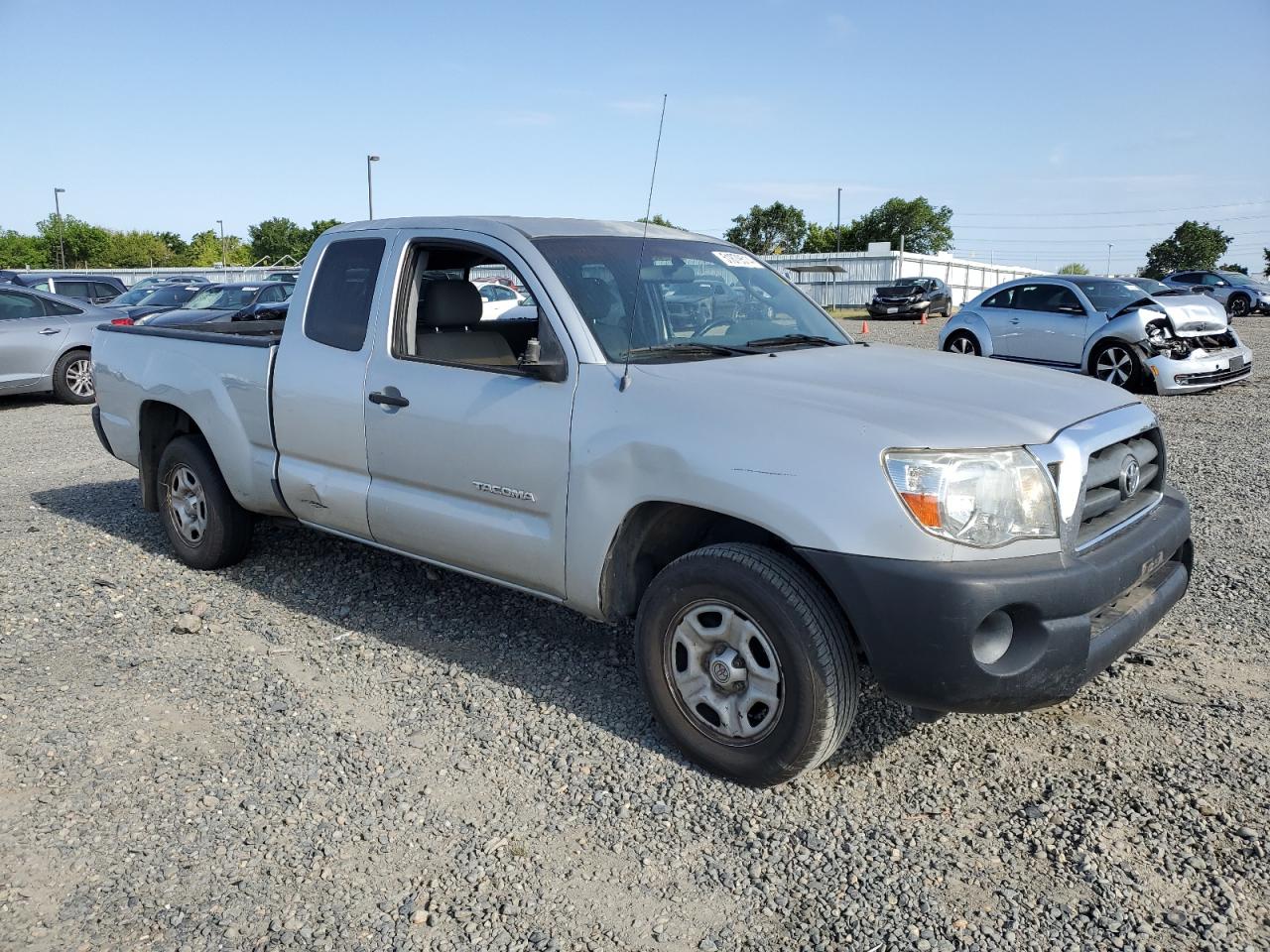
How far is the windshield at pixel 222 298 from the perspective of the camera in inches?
723

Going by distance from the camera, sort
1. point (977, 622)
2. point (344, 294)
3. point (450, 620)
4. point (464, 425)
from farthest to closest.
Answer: point (450, 620)
point (344, 294)
point (464, 425)
point (977, 622)

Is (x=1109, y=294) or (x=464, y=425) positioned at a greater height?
(x=1109, y=294)

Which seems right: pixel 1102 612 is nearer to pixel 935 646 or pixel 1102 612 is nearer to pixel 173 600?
pixel 935 646

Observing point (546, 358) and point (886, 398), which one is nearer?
point (886, 398)

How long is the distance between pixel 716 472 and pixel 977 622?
91 cm

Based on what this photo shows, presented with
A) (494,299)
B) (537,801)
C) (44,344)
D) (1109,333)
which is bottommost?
(537,801)

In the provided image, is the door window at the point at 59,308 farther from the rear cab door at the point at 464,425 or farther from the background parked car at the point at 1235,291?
the background parked car at the point at 1235,291

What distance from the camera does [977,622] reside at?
9.71ft

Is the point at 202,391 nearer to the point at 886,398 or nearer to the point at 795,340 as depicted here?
the point at 795,340

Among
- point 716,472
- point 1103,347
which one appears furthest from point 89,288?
point 716,472

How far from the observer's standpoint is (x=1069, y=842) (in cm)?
310

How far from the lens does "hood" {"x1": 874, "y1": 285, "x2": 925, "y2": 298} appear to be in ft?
115

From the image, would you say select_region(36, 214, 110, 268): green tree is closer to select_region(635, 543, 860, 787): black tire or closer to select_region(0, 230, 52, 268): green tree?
select_region(0, 230, 52, 268): green tree

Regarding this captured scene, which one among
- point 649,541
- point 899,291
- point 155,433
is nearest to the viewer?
point 649,541
